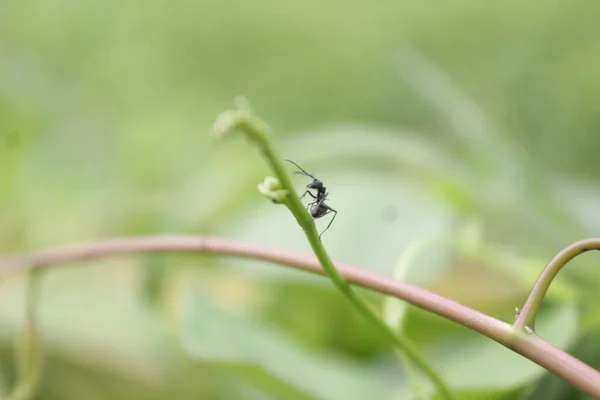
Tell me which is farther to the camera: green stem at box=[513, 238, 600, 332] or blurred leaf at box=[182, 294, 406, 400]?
blurred leaf at box=[182, 294, 406, 400]

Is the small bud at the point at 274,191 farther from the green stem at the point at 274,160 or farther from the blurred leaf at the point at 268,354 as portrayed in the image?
the blurred leaf at the point at 268,354

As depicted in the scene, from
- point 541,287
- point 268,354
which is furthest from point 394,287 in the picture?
point 268,354

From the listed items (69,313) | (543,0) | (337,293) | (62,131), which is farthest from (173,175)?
(543,0)

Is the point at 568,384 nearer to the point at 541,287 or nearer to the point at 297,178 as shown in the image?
the point at 541,287

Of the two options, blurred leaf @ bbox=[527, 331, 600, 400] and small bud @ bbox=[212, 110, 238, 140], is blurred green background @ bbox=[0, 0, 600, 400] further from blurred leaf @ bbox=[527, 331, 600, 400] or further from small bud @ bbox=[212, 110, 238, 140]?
small bud @ bbox=[212, 110, 238, 140]

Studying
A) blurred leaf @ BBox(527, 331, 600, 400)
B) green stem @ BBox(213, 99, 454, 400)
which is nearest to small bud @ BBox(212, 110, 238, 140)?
green stem @ BBox(213, 99, 454, 400)
